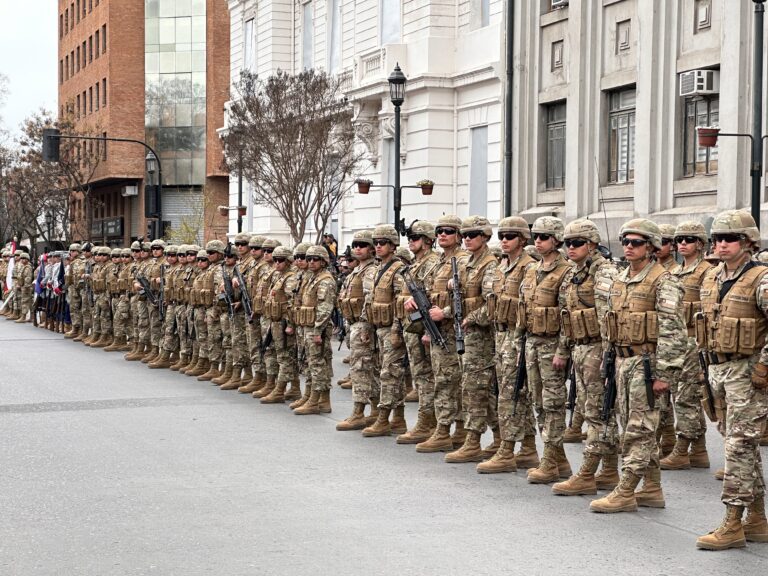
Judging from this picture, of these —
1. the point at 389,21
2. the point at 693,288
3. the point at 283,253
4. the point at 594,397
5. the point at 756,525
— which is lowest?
the point at 756,525

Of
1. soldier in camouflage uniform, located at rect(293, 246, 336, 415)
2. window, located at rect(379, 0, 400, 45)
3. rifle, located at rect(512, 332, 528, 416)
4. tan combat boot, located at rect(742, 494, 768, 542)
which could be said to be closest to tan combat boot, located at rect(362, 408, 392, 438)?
soldier in camouflage uniform, located at rect(293, 246, 336, 415)

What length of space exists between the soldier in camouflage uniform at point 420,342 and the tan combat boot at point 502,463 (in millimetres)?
1529

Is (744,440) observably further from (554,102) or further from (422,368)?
(554,102)

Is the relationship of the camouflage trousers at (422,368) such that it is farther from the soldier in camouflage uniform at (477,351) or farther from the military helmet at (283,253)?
the military helmet at (283,253)

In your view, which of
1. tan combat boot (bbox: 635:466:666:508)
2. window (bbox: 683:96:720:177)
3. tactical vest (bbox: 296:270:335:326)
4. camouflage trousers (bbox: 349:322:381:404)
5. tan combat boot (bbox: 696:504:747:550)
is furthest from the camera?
window (bbox: 683:96:720:177)

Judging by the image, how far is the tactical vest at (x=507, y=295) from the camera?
1067cm

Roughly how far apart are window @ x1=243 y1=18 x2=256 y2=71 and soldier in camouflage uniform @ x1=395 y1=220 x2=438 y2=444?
35292 millimetres

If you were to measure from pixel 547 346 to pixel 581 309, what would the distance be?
0.60 metres

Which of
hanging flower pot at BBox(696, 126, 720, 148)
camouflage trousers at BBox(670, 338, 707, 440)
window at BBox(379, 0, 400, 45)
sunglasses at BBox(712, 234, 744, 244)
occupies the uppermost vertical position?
window at BBox(379, 0, 400, 45)

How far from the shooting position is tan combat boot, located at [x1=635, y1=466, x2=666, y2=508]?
929 cm

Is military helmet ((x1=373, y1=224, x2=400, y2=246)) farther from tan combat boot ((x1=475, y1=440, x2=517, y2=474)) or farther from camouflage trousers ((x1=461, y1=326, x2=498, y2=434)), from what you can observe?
tan combat boot ((x1=475, y1=440, x2=517, y2=474))

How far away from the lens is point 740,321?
8188 millimetres

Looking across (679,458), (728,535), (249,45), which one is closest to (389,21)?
(249,45)

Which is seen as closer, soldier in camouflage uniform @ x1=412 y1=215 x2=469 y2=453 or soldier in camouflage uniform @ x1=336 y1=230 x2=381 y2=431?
soldier in camouflage uniform @ x1=412 y1=215 x2=469 y2=453
